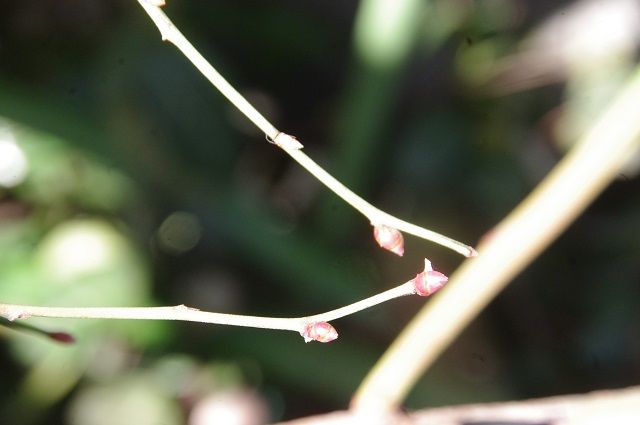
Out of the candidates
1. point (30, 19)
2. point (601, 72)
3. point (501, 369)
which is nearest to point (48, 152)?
point (30, 19)

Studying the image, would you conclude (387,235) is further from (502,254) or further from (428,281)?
(502,254)

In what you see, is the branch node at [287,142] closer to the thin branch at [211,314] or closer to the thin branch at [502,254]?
the thin branch at [211,314]

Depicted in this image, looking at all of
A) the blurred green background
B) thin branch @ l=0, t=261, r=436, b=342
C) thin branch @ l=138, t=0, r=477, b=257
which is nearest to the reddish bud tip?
thin branch @ l=0, t=261, r=436, b=342

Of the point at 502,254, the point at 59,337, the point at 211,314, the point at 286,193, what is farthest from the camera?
the point at 286,193

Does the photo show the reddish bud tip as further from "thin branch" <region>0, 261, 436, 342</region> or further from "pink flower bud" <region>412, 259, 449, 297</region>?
"pink flower bud" <region>412, 259, 449, 297</region>

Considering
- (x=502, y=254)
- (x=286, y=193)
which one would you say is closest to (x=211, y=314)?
(x=502, y=254)

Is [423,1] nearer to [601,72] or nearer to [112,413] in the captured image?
[601,72]

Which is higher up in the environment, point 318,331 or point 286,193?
point 286,193
